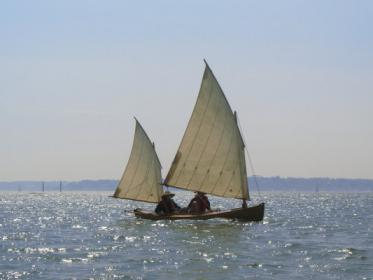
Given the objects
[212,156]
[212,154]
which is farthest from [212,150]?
[212,156]

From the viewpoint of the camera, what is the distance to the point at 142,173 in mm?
64812

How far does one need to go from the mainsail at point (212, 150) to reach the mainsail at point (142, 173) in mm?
7975

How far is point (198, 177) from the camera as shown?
5644 cm

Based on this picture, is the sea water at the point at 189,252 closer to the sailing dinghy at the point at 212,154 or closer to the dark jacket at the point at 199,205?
the dark jacket at the point at 199,205

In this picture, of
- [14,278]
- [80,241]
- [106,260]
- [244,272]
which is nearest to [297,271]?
[244,272]

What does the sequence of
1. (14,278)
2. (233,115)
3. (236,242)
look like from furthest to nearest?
1. (233,115)
2. (236,242)
3. (14,278)

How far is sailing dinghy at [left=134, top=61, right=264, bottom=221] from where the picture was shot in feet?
182

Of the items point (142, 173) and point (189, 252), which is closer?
point (189, 252)

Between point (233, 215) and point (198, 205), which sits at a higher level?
point (198, 205)

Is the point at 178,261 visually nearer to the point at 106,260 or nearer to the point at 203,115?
the point at 106,260

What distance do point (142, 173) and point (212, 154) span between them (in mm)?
10597

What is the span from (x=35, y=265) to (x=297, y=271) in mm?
11226

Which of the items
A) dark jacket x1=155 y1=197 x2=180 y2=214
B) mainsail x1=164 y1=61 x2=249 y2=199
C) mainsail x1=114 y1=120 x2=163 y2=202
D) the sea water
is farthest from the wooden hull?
mainsail x1=114 y1=120 x2=163 y2=202

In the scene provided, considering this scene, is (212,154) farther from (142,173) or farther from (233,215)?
(142,173)
